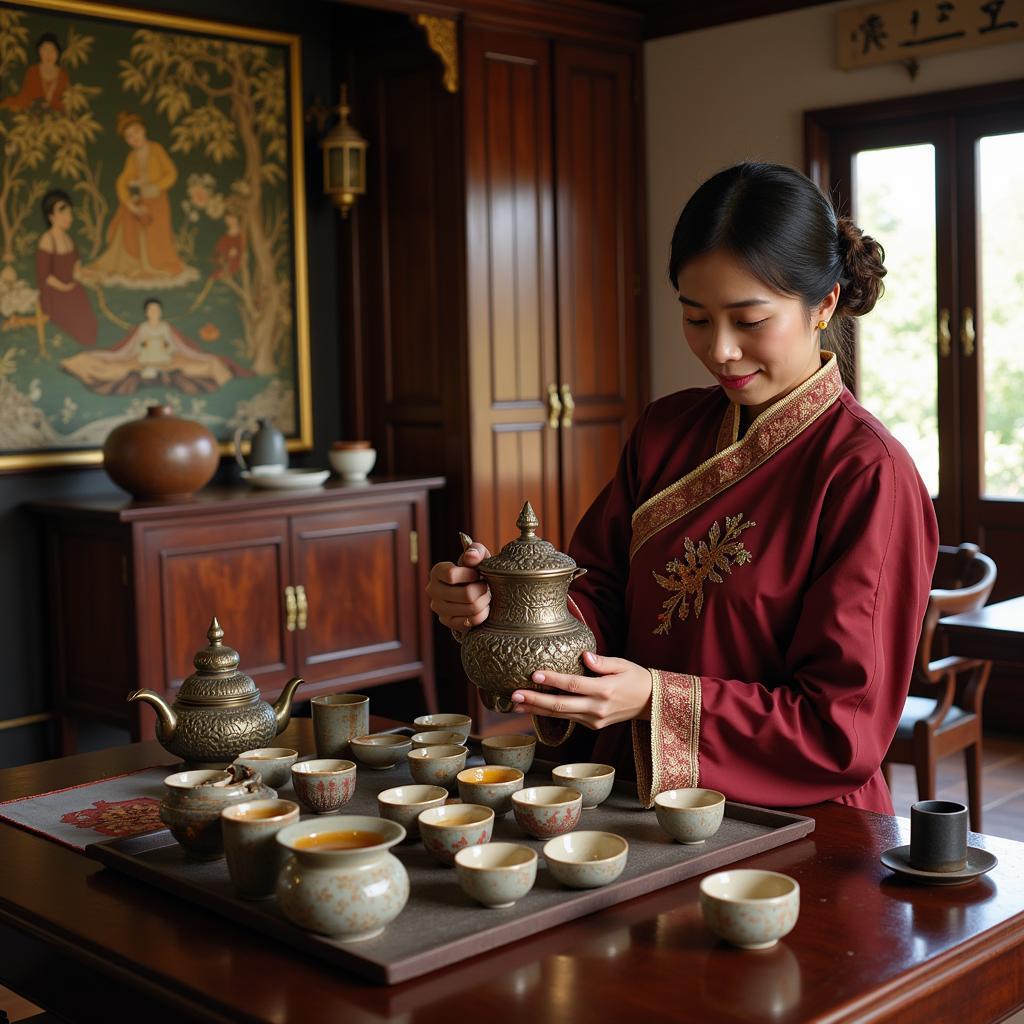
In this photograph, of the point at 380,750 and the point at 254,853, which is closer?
the point at 254,853

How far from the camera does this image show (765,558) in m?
1.77

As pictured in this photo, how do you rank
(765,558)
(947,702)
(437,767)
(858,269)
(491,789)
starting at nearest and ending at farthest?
(491,789) < (437,767) < (765,558) < (858,269) < (947,702)

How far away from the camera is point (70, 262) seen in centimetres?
429

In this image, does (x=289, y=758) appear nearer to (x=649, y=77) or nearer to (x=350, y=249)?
(x=350, y=249)

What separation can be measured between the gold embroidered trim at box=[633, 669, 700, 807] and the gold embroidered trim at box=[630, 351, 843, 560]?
33 centimetres

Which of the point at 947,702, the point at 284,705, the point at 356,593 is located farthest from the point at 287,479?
the point at 284,705

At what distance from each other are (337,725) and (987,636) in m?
1.57

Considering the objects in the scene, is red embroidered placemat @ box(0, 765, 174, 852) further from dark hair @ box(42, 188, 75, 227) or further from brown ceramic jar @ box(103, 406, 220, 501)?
dark hair @ box(42, 188, 75, 227)

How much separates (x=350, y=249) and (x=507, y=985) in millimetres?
4123

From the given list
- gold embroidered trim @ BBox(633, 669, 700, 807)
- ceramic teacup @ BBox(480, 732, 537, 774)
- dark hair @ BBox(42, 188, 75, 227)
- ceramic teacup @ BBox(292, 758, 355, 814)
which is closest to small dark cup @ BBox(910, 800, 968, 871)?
gold embroidered trim @ BBox(633, 669, 700, 807)

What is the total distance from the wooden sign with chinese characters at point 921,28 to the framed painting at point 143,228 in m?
1.93

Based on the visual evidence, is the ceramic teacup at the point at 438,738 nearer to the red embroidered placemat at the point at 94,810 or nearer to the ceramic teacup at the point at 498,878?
the red embroidered placemat at the point at 94,810

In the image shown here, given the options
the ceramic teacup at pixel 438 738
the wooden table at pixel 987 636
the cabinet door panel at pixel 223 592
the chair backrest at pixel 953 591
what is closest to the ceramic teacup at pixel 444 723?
the ceramic teacup at pixel 438 738

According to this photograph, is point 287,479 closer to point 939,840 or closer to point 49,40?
point 49,40
